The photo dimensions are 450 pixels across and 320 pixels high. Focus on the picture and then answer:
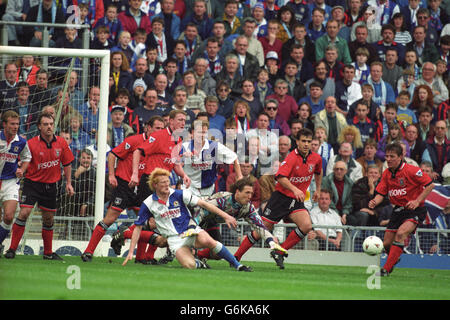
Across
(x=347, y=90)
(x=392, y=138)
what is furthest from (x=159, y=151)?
(x=347, y=90)

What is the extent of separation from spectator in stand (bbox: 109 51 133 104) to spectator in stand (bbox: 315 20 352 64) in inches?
182

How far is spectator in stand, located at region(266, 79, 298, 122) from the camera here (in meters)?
16.8

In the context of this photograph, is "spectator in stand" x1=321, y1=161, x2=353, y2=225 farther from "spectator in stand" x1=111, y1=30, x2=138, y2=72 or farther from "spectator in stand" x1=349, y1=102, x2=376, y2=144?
"spectator in stand" x1=111, y1=30, x2=138, y2=72

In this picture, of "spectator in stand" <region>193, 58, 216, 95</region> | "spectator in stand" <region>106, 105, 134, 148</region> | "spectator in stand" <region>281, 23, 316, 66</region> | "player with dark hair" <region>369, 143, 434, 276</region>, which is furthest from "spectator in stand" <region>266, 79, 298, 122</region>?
"player with dark hair" <region>369, 143, 434, 276</region>

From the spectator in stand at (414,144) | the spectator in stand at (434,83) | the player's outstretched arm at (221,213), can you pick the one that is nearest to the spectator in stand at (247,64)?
the spectator in stand at (414,144)

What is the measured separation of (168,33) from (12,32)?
134 inches

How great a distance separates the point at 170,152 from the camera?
12562mm

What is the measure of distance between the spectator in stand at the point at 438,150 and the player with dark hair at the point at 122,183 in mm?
6921

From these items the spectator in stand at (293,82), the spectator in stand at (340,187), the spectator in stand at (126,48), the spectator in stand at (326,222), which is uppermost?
the spectator in stand at (126,48)

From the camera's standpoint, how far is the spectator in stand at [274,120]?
1630 cm

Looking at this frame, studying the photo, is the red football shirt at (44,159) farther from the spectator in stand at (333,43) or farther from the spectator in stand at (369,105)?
the spectator in stand at (333,43)

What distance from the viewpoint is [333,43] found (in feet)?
60.4
